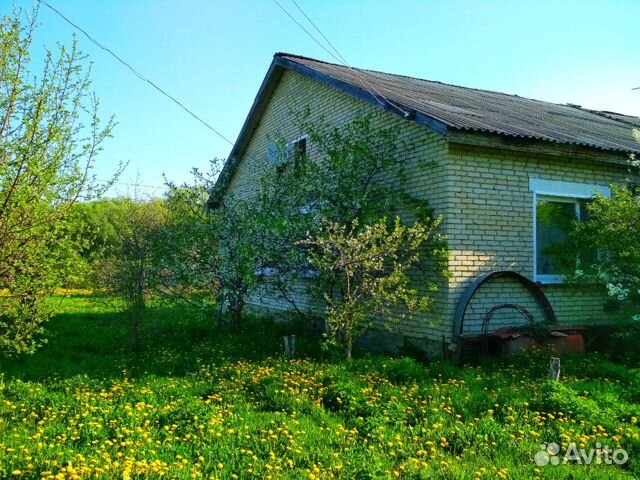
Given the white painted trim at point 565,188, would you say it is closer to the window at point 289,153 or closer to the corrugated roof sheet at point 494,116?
the corrugated roof sheet at point 494,116

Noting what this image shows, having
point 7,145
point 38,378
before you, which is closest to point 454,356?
point 38,378

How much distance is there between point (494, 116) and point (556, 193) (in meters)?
1.89

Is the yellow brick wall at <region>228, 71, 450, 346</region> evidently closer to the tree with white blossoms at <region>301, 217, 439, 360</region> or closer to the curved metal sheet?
the curved metal sheet

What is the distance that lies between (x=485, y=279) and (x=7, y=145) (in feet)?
20.7

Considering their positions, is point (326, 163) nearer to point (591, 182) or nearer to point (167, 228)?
point (167, 228)

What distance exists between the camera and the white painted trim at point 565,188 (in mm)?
8875

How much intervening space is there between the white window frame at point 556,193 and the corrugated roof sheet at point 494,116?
728mm

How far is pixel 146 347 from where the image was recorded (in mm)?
9297

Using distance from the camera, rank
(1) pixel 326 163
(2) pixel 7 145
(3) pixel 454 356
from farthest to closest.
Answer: (1) pixel 326 163 < (3) pixel 454 356 < (2) pixel 7 145

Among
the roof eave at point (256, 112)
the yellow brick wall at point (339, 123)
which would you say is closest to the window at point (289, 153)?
the yellow brick wall at point (339, 123)

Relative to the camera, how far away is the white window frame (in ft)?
29.0

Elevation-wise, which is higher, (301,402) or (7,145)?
(7,145)

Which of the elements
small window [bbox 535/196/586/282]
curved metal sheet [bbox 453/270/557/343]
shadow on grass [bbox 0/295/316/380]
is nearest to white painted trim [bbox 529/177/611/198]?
small window [bbox 535/196/586/282]

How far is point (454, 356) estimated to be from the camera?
783 cm
